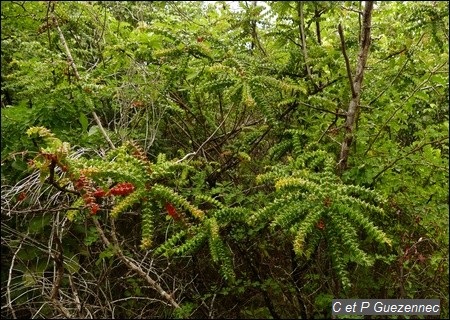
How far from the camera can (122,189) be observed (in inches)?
78.0

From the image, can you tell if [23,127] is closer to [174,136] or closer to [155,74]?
[155,74]

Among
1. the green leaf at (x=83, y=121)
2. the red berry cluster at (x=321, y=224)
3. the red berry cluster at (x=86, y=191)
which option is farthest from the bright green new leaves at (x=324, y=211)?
the green leaf at (x=83, y=121)

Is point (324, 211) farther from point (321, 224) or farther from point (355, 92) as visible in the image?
point (355, 92)

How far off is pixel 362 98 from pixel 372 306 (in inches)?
50.9

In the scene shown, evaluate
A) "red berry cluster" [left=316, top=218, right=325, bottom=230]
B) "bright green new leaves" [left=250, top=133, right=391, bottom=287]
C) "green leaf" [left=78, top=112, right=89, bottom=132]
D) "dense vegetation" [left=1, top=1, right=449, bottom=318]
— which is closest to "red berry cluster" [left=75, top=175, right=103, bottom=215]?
"dense vegetation" [left=1, top=1, right=449, bottom=318]

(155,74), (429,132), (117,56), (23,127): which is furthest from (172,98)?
(429,132)

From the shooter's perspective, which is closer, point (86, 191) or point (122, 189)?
point (86, 191)

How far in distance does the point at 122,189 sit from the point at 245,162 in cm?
131

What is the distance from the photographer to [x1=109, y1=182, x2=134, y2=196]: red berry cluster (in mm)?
1974

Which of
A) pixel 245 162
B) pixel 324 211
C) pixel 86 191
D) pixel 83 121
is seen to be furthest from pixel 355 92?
pixel 83 121

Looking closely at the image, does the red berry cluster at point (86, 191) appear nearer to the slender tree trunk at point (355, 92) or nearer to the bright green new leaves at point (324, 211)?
the bright green new leaves at point (324, 211)

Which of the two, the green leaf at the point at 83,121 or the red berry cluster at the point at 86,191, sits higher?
the green leaf at the point at 83,121

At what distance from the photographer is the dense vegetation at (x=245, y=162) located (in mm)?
2166

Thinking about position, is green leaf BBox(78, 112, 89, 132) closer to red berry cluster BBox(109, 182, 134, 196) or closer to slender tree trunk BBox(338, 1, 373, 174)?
red berry cluster BBox(109, 182, 134, 196)
